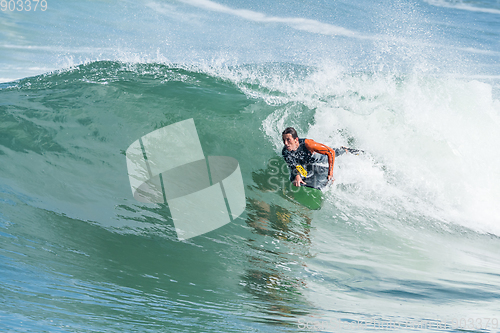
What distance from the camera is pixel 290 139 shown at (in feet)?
14.8

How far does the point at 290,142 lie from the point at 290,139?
6 cm

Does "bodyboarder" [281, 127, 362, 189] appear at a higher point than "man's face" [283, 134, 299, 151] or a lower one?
lower

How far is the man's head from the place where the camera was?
4.47 m

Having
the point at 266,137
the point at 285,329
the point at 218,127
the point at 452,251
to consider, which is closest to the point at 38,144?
A: the point at 218,127

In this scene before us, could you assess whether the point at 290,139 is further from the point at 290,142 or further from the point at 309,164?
the point at 309,164

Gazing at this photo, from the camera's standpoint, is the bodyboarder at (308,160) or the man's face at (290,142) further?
the bodyboarder at (308,160)

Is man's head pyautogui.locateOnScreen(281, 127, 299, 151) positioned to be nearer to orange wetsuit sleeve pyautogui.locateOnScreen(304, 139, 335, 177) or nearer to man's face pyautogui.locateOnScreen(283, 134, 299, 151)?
man's face pyautogui.locateOnScreen(283, 134, 299, 151)

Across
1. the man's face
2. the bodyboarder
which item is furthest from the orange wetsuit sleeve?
the man's face

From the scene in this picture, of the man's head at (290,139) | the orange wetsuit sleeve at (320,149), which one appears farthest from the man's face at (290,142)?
the orange wetsuit sleeve at (320,149)

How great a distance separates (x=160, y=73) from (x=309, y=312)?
6.52 meters

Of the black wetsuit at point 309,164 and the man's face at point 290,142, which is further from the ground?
the man's face at point 290,142

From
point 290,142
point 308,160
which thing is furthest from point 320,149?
point 290,142

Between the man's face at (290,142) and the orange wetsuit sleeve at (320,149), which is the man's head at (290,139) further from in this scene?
the orange wetsuit sleeve at (320,149)

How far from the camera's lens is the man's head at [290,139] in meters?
4.47
